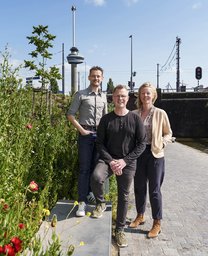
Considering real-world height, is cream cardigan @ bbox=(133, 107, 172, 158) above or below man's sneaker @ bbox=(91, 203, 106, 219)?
above

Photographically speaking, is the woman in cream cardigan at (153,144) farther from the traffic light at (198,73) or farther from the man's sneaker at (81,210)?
the traffic light at (198,73)

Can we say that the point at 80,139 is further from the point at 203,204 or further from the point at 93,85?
the point at 203,204

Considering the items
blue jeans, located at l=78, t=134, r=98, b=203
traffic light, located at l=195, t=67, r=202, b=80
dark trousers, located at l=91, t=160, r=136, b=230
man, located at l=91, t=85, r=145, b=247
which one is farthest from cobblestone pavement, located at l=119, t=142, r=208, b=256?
traffic light, located at l=195, t=67, r=202, b=80

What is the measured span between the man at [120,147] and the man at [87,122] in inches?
12.0

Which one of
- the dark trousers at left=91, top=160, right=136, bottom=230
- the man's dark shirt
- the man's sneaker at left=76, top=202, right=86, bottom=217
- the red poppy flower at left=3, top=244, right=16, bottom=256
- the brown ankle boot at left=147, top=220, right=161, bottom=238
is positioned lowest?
the brown ankle boot at left=147, top=220, right=161, bottom=238

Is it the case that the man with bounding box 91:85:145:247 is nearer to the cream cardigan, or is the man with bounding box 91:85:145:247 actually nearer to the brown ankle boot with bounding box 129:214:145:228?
the cream cardigan

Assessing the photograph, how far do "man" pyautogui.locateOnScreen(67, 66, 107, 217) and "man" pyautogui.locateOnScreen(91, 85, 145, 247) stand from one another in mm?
304

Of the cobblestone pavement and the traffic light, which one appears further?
the traffic light

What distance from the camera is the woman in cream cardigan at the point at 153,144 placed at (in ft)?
13.5

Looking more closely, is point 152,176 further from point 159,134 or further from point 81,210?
point 81,210

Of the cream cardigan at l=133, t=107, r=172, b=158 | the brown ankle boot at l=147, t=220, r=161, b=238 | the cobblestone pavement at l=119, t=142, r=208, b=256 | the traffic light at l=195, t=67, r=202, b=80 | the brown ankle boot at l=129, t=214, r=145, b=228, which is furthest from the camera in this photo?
the traffic light at l=195, t=67, r=202, b=80

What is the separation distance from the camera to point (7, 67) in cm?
403

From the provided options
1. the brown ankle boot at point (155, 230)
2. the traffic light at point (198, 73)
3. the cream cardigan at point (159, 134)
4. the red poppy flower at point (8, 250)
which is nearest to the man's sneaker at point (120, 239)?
the brown ankle boot at point (155, 230)

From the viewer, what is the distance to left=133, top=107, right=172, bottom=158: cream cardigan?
4.08 m
